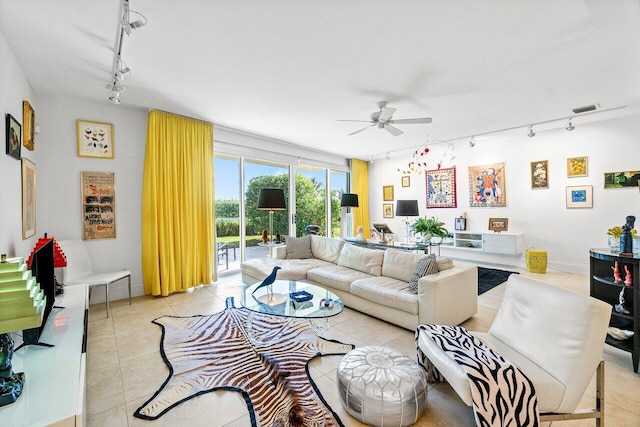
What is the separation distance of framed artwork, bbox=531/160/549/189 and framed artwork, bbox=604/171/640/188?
2.61 ft

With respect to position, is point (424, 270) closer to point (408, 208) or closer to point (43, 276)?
point (408, 208)

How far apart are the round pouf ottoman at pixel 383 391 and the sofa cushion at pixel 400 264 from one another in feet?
5.18

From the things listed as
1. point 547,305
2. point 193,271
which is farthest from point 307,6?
point 193,271

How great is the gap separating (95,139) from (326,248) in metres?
3.58

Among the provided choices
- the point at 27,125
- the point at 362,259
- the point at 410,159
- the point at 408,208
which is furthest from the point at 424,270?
the point at 410,159

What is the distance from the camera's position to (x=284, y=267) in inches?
153

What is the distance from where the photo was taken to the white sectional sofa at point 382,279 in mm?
2615

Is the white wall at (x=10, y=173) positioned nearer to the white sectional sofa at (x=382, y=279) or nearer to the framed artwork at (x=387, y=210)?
the white sectional sofa at (x=382, y=279)

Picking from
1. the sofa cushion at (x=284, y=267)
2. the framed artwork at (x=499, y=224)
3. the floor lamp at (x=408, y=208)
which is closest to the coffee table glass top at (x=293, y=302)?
the sofa cushion at (x=284, y=267)

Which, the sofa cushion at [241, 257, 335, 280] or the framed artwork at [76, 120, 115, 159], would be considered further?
the sofa cushion at [241, 257, 335, 280]

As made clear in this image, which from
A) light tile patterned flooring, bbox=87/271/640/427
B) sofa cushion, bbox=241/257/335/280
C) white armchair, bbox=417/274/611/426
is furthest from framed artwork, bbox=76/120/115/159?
white armchair, bbox=417/274/611/426

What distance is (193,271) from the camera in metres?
4.20

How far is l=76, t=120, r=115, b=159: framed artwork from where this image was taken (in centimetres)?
350

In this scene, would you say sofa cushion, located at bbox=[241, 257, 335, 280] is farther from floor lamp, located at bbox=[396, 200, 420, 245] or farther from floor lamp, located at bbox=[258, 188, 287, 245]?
floor lamp, located at bbox=[396, 200, 420, 245]
